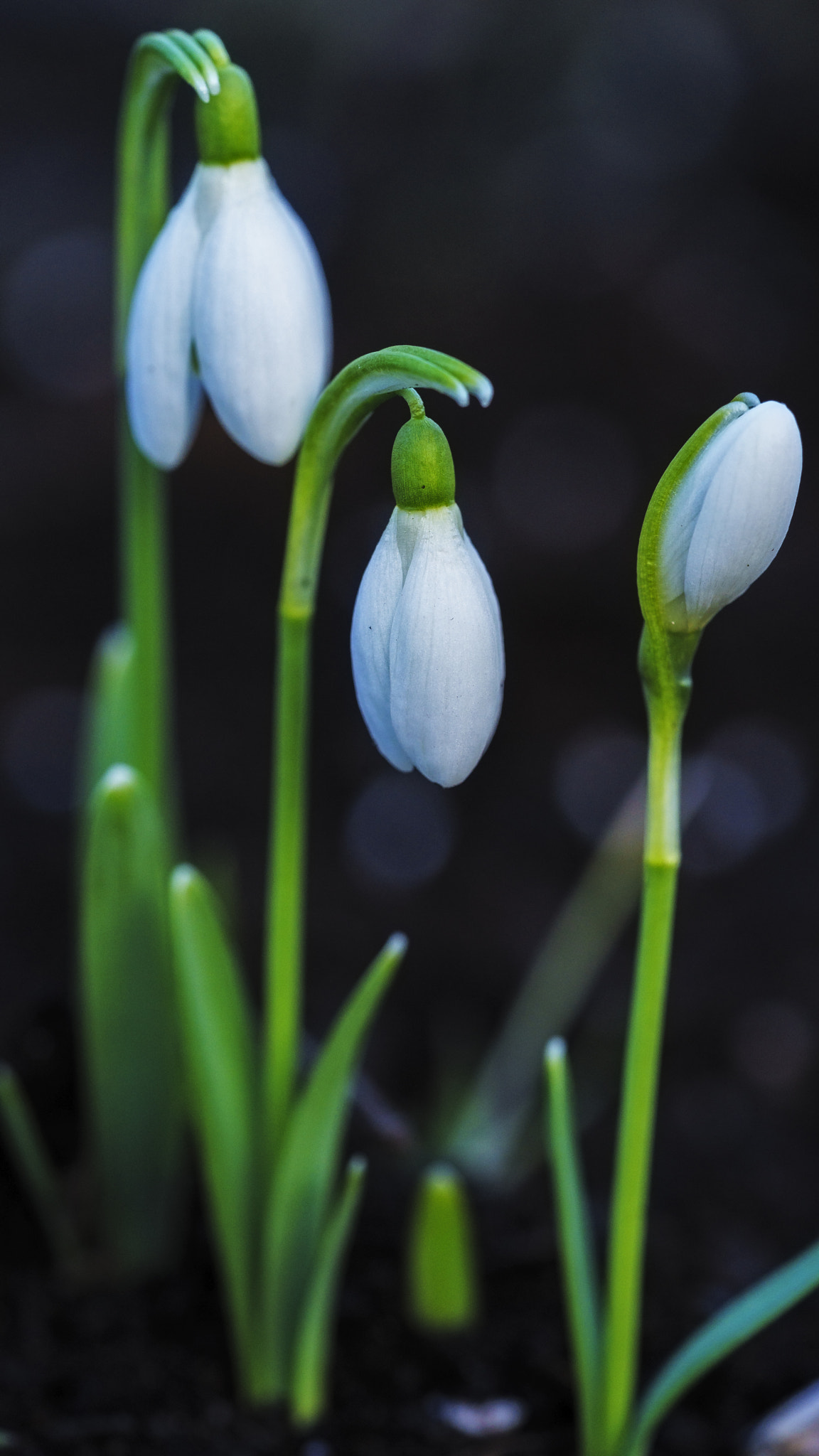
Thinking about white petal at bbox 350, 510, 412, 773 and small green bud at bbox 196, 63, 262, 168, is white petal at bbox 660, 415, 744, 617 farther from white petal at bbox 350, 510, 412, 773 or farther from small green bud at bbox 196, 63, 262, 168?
small green bud at bbox 196, 63, 262, 168

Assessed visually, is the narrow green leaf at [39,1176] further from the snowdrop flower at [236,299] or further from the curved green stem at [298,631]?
the snowdrop flower at [236,299]

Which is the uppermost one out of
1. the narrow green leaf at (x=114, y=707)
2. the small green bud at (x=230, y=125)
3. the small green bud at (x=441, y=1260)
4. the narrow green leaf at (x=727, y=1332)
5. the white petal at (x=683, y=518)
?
the small green bud at (x=230, y=125)

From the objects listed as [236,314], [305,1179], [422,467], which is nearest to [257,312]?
[236,314]

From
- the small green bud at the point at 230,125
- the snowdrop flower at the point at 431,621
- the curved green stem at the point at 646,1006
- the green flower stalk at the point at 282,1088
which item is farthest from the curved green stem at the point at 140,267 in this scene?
the curved green stem at the point at 646,1006

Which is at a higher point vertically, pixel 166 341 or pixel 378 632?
pixel 166 341

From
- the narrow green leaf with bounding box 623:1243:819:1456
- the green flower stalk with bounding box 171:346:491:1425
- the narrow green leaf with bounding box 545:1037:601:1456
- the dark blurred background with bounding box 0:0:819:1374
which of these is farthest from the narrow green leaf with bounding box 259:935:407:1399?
the dark blurred background with bounding box 0:0:819:1374

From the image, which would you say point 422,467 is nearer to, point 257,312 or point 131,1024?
point 257,312

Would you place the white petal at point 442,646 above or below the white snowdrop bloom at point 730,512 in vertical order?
below

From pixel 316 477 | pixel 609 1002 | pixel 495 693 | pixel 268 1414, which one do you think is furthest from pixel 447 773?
pixel 609 1002
